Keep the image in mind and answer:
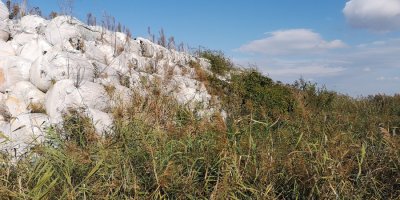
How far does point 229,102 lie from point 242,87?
2.65ft

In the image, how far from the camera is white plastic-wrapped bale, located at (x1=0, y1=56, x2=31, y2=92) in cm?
923

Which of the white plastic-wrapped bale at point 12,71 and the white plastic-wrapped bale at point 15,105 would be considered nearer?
the white plastic-wrapped bale at point 15,105

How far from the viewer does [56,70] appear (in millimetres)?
9047

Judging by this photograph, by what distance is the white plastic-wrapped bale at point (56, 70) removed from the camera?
9.00 metres

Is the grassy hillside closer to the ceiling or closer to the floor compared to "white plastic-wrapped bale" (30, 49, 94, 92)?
closer to the floor

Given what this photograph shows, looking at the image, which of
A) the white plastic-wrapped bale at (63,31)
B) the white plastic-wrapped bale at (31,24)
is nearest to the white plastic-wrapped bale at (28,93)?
the white plastic-wrapped bale at (63,31)

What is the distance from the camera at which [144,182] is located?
15.6 ft

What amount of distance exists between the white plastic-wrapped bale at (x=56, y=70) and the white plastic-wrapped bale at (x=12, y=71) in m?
0.26

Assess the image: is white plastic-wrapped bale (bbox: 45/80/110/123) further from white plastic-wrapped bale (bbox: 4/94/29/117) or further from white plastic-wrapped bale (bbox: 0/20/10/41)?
white plastic-wrapped bale (bbox: 0/20/10/41)

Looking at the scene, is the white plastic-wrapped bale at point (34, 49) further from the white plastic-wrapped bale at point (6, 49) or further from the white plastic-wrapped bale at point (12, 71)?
the white plastic-wrapped bale at point (12, 71)

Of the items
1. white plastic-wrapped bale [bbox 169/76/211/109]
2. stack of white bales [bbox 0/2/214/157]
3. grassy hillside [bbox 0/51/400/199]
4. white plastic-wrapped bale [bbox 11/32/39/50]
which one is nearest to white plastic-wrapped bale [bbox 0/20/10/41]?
stack of white bales [bbox 0/2/214/157]

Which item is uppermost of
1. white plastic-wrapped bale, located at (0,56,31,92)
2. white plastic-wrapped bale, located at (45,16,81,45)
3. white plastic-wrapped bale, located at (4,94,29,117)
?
white plastic-wrapped bale, located at (45,16,81,45)

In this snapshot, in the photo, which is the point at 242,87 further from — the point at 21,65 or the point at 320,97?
the point at 21,65

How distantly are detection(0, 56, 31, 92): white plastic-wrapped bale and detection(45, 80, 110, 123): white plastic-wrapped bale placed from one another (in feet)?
3.89
